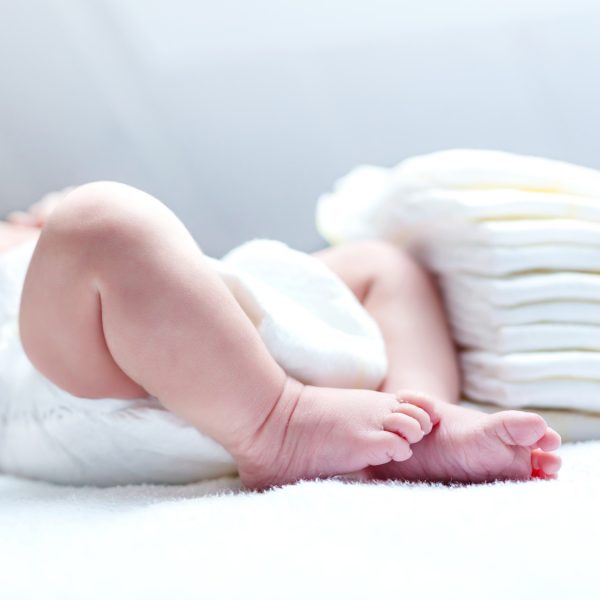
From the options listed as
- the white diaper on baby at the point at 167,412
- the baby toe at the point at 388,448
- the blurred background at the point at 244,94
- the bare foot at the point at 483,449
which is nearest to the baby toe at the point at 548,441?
the bare foot at the point at 483,449

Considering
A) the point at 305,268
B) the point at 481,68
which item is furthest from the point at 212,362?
the point at 481,68

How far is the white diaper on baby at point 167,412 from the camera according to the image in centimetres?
87

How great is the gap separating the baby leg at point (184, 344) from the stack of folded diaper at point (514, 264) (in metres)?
0.24

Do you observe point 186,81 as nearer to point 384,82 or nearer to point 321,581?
point 384,82

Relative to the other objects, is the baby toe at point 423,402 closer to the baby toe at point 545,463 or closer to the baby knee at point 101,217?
the baby toe at point 545,463

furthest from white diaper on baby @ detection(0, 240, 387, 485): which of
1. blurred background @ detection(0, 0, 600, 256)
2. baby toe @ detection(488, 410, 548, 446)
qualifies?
blurred background @ detection(0, 0, 600, 256)

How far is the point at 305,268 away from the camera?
3.27ft

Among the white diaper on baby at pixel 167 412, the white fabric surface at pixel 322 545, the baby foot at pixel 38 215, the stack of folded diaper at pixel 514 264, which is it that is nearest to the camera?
the white fabric surface at pixel 322 545

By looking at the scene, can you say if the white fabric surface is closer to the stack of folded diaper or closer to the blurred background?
the stack of folded diaper

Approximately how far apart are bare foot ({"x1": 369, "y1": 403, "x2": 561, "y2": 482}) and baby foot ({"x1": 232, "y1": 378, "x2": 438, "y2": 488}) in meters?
0.02

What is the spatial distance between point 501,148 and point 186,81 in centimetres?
54

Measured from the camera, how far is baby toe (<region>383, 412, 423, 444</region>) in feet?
2.51

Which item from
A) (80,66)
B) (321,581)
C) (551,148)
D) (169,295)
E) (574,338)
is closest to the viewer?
(321,581)

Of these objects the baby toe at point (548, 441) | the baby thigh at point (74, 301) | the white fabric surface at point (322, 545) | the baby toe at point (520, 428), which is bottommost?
the baby toe at point (548, 441)
